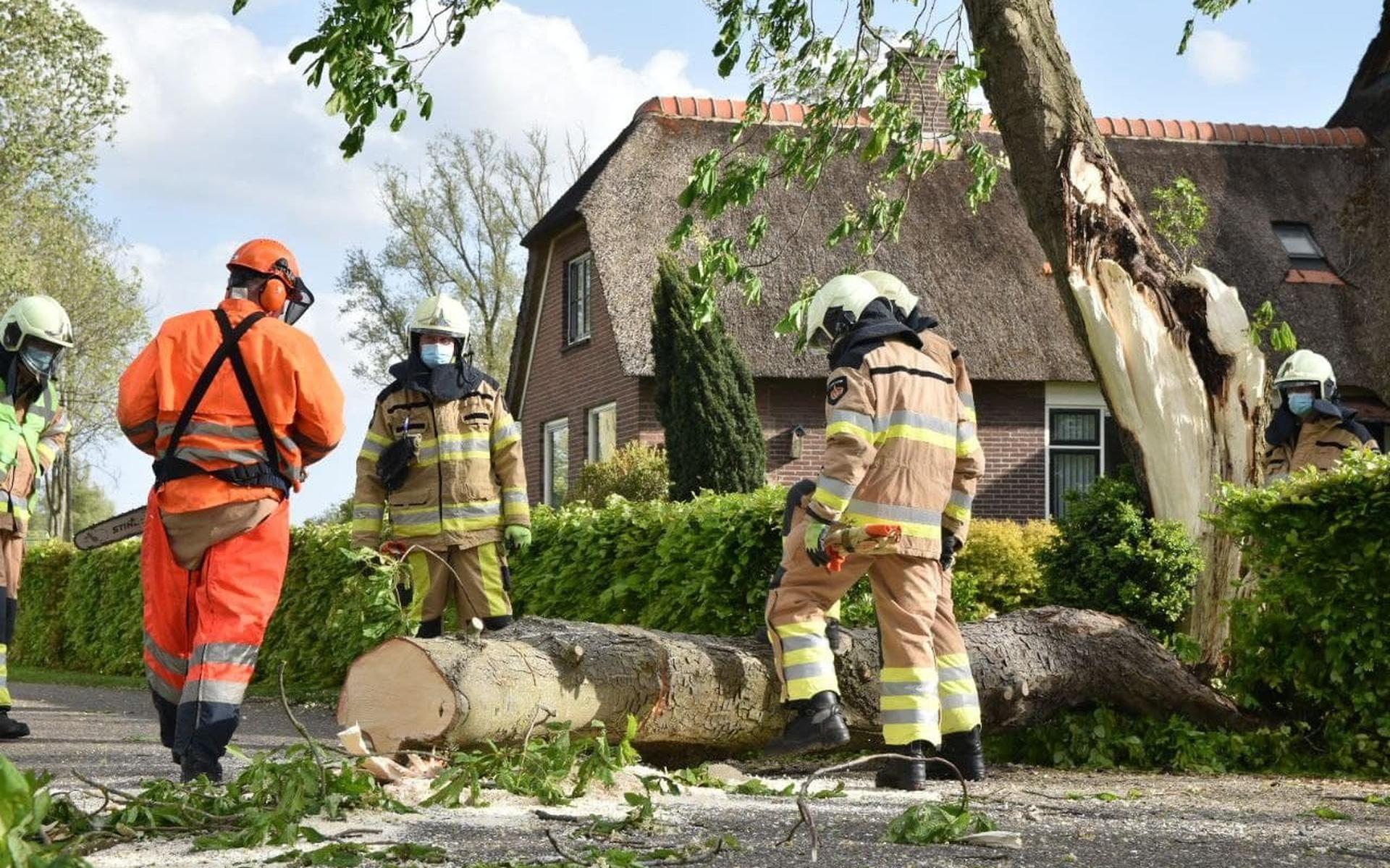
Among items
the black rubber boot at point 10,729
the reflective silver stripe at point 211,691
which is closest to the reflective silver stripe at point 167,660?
the reflective silver stripe at point 211,691

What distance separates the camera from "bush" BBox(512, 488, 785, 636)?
895 cm

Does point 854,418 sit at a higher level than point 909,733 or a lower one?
higher

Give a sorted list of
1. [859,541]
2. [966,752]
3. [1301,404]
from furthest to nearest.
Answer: [1301,404], [966,752], [859,541]

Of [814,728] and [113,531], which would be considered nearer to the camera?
[814,728]

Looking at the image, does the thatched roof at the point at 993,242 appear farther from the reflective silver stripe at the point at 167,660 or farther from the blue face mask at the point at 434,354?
the reflective silver stripe at the point at 167,660

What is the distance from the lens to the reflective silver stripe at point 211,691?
5715 mm

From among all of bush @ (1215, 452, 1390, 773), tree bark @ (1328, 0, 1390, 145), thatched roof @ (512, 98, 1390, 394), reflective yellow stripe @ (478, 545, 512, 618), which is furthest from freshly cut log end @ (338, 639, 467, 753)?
tree bark @ (1328, 0, 1390, 145)

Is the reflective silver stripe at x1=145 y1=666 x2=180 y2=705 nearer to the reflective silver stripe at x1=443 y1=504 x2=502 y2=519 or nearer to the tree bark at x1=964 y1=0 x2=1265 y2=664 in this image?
the reflective silver stripe at x1=443 y1=504 x2=502 y2=519

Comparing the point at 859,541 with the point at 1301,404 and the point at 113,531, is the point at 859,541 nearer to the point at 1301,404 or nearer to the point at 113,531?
the point at 113,531

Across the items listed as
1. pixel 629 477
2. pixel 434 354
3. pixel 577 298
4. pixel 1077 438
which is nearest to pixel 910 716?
pixel 434 354

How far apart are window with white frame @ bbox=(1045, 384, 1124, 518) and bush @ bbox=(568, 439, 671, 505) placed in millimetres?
5917

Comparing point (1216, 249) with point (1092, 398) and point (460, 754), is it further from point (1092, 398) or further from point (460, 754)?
point (460, 754)

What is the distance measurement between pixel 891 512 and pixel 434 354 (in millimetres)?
2433

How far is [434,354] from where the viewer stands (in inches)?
306
